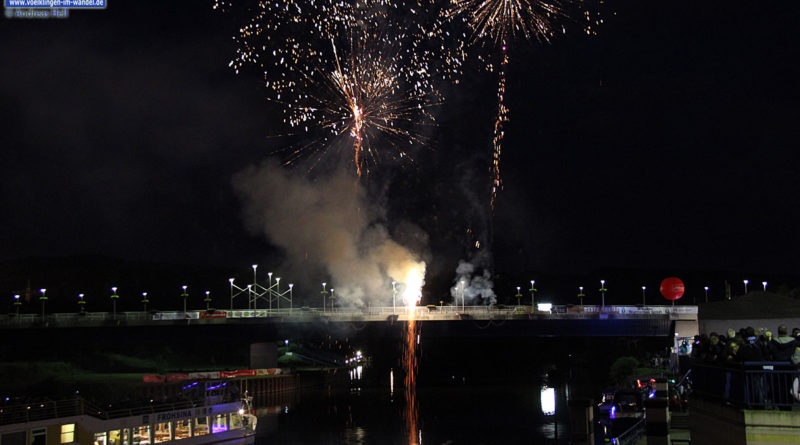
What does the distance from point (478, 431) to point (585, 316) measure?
3230 cm

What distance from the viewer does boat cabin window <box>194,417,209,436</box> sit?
53491 mm

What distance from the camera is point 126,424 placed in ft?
159

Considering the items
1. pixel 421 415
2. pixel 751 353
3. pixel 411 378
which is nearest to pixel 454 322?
pixel 421 415

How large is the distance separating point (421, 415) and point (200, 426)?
22529mm

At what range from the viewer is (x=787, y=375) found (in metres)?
12.6

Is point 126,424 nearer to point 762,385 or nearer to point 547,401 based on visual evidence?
point 762,385

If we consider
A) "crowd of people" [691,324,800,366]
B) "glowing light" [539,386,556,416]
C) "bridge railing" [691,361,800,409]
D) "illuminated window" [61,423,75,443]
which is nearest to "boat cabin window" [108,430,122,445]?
"illuminated window" [61,423,75,443]

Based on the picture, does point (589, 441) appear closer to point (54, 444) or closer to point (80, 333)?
point (54, 444)

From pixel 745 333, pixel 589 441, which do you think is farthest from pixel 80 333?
pixel 745 333

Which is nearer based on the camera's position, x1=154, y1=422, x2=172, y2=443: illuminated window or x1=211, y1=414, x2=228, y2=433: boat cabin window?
x1=154, y1=422, x2=172, y2=443: illuminated window

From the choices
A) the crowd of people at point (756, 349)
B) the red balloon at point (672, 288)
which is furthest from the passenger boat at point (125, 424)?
the crowd of people at point (756, 349)

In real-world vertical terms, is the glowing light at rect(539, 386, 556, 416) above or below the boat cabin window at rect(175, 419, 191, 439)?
below

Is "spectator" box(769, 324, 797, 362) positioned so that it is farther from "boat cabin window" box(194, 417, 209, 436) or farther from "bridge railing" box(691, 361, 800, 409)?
"boat cabin window" box(194, 417, 209, 436)

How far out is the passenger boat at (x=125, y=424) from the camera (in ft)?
143
